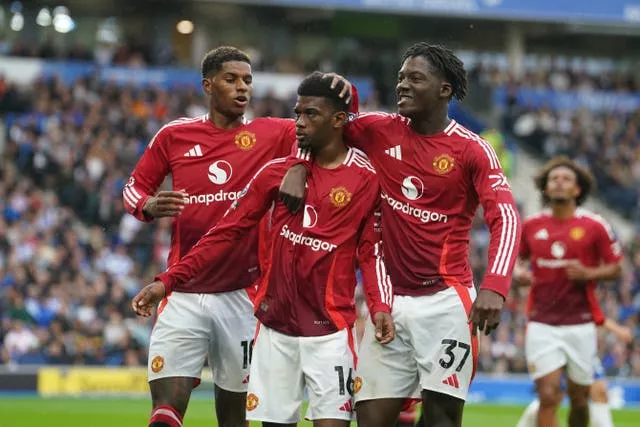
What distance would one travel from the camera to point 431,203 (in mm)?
7422

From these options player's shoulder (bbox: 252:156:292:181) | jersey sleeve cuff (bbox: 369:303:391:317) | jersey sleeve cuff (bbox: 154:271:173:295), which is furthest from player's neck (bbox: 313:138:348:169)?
jersey sleeve cuff (bbox: 154:271:173:295)

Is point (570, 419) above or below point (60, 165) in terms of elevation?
below

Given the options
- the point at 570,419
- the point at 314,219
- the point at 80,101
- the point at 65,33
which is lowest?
the point at 570,419

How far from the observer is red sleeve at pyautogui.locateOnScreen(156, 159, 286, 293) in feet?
24.6

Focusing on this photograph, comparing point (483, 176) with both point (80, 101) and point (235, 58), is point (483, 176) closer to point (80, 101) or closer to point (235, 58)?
point (235, 58)

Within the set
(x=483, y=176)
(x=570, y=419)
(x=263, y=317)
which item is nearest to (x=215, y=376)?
(x=263, y=317)

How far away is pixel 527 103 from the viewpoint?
33438 mm

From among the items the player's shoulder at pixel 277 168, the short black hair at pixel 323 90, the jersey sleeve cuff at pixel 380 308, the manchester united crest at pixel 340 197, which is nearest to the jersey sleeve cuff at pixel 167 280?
the player's shoulder at pixel 277 168

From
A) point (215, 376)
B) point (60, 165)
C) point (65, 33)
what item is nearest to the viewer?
point (215, 376)

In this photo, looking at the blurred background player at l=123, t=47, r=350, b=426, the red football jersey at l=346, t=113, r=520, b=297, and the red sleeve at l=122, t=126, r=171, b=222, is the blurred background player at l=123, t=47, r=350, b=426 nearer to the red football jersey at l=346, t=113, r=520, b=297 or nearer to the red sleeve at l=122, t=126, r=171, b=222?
the red sleeve at l=122, t=126, r=171, b=222

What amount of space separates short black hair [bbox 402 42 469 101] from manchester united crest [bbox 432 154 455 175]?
47 centimetres

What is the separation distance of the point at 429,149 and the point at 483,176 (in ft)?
1.27

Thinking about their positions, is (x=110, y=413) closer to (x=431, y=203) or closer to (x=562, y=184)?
(x=562, y=184)

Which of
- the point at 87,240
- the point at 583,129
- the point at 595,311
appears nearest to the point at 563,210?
the point at 595,311
